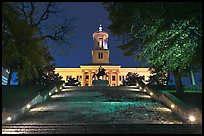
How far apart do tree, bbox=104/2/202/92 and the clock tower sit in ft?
251

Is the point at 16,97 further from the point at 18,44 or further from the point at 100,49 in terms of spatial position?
the point at 100,49

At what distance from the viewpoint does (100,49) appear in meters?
96.9

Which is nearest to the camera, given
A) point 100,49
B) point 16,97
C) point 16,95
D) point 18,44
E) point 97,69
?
point 18,44

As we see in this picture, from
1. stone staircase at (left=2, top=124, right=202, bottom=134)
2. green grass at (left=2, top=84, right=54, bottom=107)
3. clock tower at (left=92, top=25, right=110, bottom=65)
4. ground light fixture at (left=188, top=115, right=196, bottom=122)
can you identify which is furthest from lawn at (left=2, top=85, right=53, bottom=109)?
clock tower at (left=92, top=25, right=110, bottom=65)

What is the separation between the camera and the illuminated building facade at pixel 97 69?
93.2 metres

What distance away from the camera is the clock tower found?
9718 cm

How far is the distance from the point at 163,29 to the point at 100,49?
264 ft

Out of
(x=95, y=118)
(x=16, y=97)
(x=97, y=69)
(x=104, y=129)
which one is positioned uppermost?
(x=97, y=69)

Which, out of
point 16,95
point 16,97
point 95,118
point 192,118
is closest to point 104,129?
point 95,118

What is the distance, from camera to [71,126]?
14117 mm

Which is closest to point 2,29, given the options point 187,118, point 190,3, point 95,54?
point 190,3

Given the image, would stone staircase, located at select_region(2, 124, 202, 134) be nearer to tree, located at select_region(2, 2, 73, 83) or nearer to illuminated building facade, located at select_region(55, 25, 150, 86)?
tree, located at select_region(2, 2, 73, 83)

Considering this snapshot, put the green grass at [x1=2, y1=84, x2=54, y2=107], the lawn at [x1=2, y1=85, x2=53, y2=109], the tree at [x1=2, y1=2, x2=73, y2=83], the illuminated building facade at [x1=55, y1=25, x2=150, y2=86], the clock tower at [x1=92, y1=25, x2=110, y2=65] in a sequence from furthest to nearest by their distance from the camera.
→ the clock tower at [x1=92, y1=25, x2=110, y2=65]
the illuminated building facade at [x1=55, y1=25, x2=150, y2=86]
the green grass at [x1=2, y1=84, x2=54, y2=107]
the lawn at [x1=2, y1=85, x2=53, y2=109]
the tree at [x1=2, y1=2, x2=73, y2=83]

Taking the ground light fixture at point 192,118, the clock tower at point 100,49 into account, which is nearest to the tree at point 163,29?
the ground light fixture at point 192,118
